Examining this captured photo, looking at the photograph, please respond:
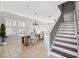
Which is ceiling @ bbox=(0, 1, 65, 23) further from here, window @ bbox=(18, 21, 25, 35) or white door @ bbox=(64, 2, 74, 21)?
window @ bbox=(18, 21, 25, 35)

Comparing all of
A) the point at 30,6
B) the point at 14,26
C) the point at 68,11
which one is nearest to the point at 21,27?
the point at 14,26

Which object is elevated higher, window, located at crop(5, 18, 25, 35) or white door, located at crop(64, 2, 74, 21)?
white door, located at crop(64, 2, 74, 21)

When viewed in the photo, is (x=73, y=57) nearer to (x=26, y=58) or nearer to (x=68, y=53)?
(x=68, y=53)

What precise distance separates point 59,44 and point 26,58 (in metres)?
1.61

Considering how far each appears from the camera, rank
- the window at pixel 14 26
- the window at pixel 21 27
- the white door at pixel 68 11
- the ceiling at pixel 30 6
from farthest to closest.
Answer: the window at pixel 21 27 → the window at pixel 14 26 → the white door at pixel 68 11 → the ceiling at pixel 30 6

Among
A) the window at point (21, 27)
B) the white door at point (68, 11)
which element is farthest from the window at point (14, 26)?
the white door at point (68, 11)

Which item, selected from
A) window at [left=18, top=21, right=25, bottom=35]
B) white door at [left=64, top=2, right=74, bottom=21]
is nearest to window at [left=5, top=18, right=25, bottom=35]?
window at [left=18, top=21, right=25, bottom=35]

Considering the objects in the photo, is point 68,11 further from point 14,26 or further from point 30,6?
point 14,26

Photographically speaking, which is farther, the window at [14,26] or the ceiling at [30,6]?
the window at [14,26]

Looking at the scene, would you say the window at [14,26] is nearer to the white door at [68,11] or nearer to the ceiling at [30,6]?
the ceiling at [30,6]

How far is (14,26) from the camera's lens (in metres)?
9.38

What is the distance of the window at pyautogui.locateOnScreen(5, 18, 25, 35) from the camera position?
28.2 feet

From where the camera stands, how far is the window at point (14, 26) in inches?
338

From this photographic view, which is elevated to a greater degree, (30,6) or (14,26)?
(30,6)
